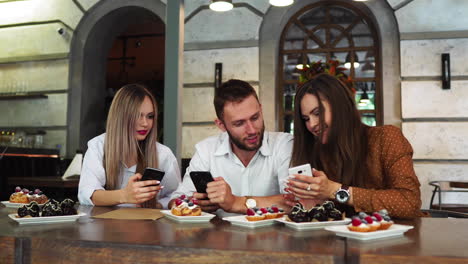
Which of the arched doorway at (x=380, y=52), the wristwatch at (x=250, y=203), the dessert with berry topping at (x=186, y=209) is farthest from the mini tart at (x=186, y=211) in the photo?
the arched doorway at (x=380, y=52)

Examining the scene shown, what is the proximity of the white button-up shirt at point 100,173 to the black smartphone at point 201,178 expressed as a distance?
1.76 ft

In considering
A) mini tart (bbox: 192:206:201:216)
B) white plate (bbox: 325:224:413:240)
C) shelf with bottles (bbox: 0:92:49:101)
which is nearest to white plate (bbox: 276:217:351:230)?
white plate (bbox: 325:224:413:240)

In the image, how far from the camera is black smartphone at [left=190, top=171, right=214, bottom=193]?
1.81m

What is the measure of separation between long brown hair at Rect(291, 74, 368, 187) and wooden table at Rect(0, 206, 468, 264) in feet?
1.91

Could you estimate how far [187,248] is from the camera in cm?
109

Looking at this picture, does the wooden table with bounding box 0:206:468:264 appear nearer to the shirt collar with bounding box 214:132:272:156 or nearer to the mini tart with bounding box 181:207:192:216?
the mini tart with bounding box 181:207:192:216

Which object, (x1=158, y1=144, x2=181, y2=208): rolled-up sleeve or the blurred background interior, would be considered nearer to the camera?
(x1=158, y1=144, x2=181, y2=208): rolled-up sleeve

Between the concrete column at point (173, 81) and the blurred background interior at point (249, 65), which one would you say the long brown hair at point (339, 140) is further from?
the blurred background interior at point (249, 65)

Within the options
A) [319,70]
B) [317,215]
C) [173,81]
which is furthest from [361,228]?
[319,70]

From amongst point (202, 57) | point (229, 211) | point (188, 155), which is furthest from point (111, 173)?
point (202, 57)

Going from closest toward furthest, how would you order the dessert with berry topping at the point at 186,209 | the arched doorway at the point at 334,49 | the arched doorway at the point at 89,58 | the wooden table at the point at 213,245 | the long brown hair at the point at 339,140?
1. the wooden table at the point at 213,245
2. the dessert with berry topping at the point at 186,209
3. the long brown hair at the point at 339,140
4. the arched doorway at the point at 334,49
5. the arched doorway at the point at 89,58

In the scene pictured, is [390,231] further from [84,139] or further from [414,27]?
[84,139]

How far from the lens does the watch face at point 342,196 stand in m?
1.75

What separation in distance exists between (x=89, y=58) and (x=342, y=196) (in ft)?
18.3
